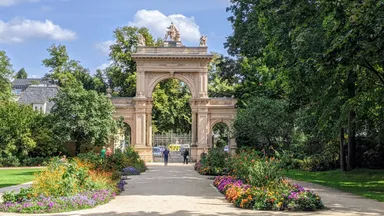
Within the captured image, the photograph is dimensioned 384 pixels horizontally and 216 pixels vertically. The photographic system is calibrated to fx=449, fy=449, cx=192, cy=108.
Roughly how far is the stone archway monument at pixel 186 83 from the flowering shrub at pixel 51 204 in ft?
99.8

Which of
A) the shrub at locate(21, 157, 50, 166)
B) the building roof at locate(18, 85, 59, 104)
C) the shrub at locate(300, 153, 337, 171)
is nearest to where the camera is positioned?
the shrub at locate(300, 153, 337, 171)

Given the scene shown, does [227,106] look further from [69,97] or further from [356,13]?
[356,13]

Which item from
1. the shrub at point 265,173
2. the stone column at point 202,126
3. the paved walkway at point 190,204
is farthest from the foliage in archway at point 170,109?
the shrub at point 265,173

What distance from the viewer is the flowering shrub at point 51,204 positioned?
12062 mm

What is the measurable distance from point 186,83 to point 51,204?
3272cm

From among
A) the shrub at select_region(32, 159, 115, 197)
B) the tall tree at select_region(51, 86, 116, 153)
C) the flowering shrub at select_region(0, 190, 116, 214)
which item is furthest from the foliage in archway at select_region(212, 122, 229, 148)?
the flowering shrub at select_region(0, 190, 116, 214)

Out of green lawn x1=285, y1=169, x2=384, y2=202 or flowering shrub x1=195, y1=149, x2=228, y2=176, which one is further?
flowering shrub x1=195, y1=149, x2=228, y2=176

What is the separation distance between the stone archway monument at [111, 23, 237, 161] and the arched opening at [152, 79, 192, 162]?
6649 millimetres

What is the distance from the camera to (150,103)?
44.2m

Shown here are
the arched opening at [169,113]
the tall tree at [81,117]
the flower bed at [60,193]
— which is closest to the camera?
the flower bed at [60,193]

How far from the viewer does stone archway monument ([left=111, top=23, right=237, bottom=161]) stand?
4366 centimetres

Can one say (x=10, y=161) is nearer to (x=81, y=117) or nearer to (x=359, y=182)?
(x=81, y=117)

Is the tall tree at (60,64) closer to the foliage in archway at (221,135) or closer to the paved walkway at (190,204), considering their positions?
the foliage in archway at (221,135)

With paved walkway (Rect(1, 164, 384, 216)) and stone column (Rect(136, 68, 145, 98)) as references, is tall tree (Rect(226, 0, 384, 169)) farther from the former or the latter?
stone column (Rect(136, 68, 145, 98))
